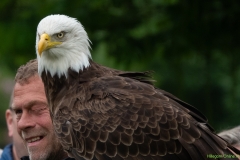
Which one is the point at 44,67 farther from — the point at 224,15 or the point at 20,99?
the point at 224,15

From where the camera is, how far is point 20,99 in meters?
8.45

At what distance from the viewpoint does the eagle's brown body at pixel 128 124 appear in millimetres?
7637

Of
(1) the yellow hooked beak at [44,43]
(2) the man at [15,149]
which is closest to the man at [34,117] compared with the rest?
(1) the yellow hooked beak at [44,43]

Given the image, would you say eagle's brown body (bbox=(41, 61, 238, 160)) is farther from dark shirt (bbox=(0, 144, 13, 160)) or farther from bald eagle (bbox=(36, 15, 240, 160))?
dark shirt (bbox=(0, 144, 13, 160))

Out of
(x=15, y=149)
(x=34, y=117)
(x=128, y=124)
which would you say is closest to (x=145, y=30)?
(x=15, y=149)

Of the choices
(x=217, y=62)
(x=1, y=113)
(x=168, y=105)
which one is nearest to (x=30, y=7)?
(x=217, y=62)

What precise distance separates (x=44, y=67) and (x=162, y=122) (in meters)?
1.36

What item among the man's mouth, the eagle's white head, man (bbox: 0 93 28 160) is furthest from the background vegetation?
the man's mouth

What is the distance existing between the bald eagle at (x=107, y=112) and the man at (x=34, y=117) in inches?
10.0

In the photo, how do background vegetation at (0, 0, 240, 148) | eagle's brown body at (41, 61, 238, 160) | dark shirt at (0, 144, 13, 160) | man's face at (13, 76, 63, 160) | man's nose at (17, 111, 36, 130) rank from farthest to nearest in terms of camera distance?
1. background vegetation at (0, 0, 240, 148)
2. dark shirt at (0, 144, 13, 160)
3. man's nose at (17, 111, 36, 130)
4. man's face at (13, 76, 63, 160)
5. eagle's brown body at (41, 61, 238, 160)

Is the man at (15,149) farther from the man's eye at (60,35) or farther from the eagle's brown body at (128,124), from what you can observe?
the man's eye at (60,35)

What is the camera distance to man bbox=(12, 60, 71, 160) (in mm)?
8219

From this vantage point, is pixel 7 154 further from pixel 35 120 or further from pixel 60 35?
pixel 60 35

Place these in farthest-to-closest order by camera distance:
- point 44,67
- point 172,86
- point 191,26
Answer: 1. point 172,86
2. point 191,26
3. point 44,67
